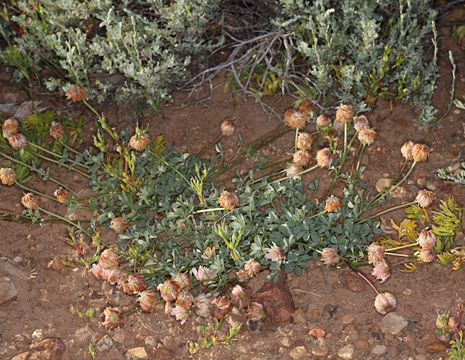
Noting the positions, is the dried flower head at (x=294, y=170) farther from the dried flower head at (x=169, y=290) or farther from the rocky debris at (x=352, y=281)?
the dried flower head at (x=169, y=290)

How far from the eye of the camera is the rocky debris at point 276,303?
269cm

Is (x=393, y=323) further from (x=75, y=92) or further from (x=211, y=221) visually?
(x=75, y=92)

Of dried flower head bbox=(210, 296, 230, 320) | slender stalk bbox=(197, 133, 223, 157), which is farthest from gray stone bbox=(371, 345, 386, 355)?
slender stalk bbox=(197, 133, 223, 157)

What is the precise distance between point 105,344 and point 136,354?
0.16 m

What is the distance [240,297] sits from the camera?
2666mm

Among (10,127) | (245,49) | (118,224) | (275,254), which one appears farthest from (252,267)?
(245,49)

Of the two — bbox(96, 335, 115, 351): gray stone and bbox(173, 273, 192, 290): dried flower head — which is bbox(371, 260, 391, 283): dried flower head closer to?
bbox(173, 273, 192, 290): dried flower head

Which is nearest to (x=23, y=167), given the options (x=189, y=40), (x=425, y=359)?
(x=189, y=40)

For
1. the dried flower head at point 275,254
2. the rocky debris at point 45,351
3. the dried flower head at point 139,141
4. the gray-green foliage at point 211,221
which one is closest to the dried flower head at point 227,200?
the gray-green foliage at point 211,221

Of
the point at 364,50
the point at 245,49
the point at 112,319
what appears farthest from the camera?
the point at 245,49

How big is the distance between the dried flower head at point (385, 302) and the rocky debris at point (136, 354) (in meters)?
1.06

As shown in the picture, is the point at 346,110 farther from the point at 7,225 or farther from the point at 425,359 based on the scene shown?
the point at 7,225

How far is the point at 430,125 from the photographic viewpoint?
350 cm

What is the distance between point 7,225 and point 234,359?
1500 mm
